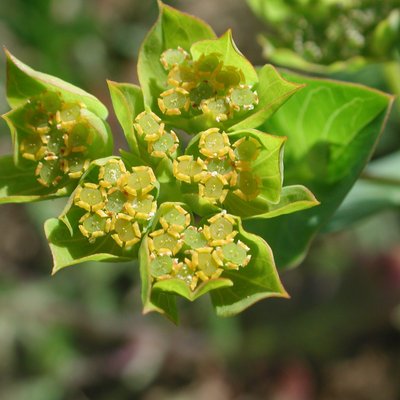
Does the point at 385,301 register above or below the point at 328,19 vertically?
below

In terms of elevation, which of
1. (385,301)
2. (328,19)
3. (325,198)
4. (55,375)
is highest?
(328,19)

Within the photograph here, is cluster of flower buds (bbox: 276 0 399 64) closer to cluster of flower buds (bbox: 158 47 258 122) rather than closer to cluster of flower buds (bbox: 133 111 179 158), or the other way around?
cluster of flower buds (bbox: 158 47 258 122)

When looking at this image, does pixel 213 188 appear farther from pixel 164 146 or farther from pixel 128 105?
pixel 128 105

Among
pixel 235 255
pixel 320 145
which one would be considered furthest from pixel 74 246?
pixel 320 145

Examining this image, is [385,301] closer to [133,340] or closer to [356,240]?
[356,240]

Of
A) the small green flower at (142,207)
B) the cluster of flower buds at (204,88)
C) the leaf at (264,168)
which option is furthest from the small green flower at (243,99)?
the small green flower at (142,207)

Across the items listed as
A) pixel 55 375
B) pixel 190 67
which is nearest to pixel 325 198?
pixel 190 67

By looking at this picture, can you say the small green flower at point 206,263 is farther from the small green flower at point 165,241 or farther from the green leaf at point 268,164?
the green leaf at point 268,164

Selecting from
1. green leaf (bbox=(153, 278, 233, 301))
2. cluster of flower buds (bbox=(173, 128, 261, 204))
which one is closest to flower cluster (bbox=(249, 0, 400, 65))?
cluster of flower buds (bbox=(173, 128, 261, 204))

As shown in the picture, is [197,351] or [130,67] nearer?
[197,351]
